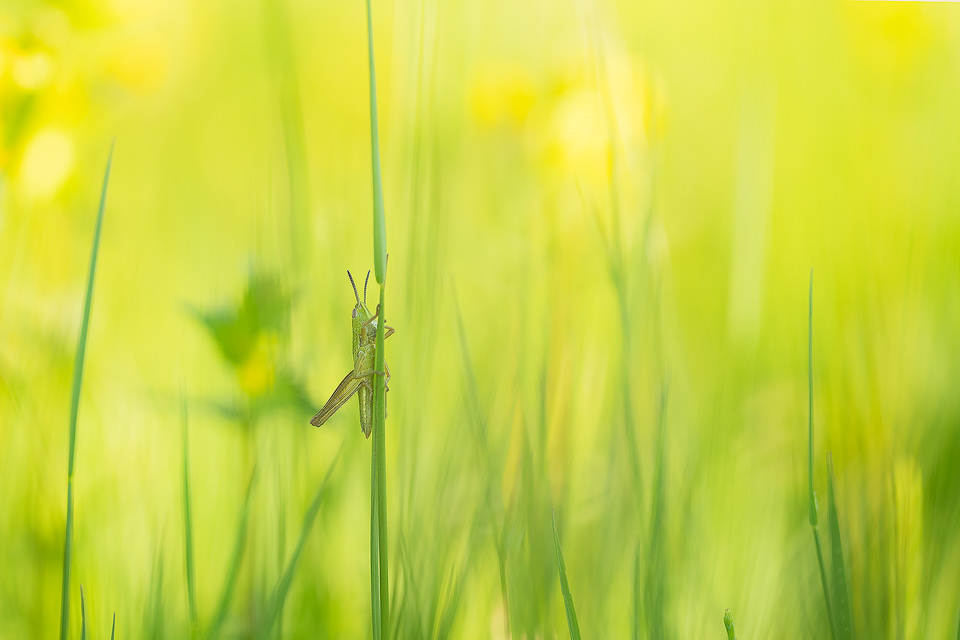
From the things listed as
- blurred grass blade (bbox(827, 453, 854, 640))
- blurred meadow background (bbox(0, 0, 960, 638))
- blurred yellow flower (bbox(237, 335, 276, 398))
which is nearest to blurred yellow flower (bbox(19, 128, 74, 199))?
blurred meadow background (bbox(0, 0, 960, 638))

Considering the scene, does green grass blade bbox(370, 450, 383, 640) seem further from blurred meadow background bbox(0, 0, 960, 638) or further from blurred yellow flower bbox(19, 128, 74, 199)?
blurred yellow flower bbox(19, 128, 74, 199)

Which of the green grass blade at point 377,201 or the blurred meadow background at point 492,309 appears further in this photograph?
the blurred meadow background at point 492,309

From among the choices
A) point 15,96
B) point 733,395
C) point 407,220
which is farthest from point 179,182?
point 733,395

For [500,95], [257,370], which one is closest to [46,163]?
[257,370]

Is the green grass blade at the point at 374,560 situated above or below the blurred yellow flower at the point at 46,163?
below

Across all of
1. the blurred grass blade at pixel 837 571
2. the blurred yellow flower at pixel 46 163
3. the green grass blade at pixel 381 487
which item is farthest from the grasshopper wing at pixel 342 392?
the blurred yellow flower at pixel 46 163

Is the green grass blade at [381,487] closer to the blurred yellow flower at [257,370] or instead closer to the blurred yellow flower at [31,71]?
the blurred yellow flower at [257,370]

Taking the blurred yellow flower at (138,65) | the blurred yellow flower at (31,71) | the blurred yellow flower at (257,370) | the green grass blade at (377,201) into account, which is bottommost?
the blurred yellow flower at (257,370)
